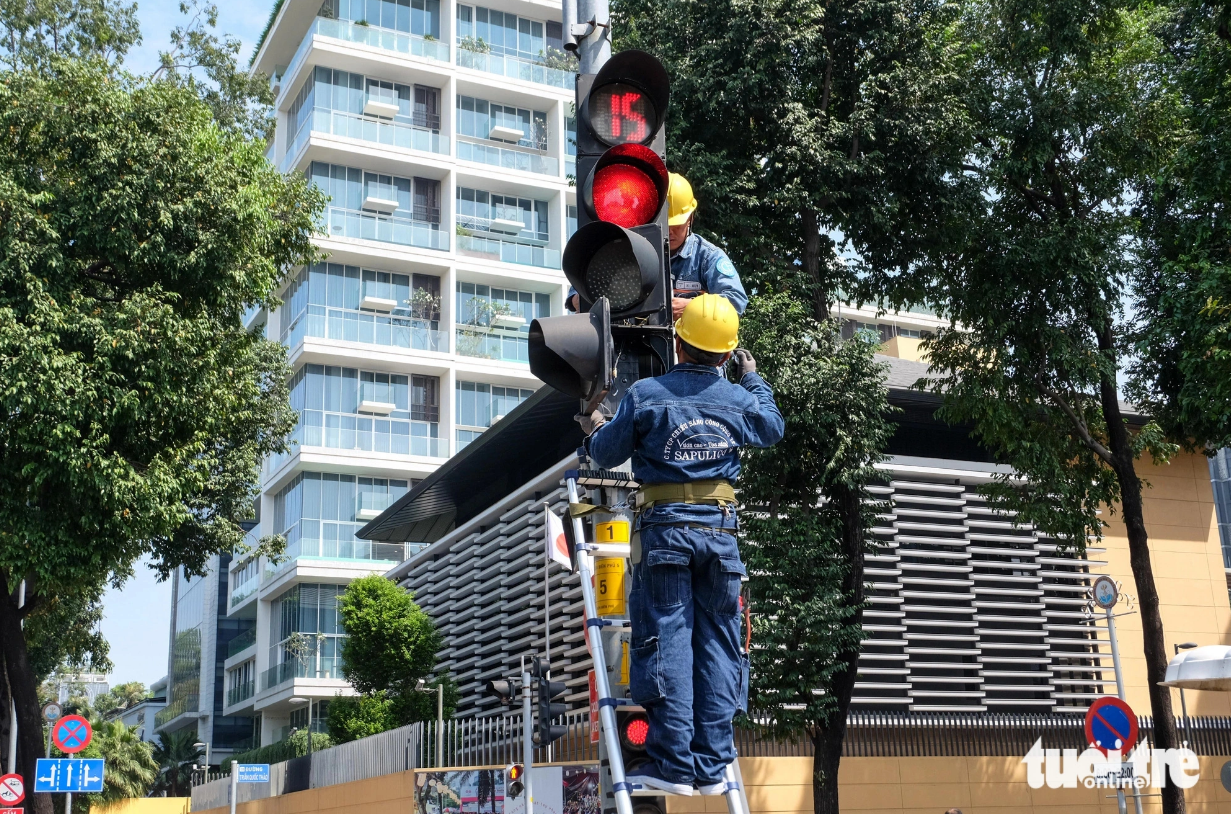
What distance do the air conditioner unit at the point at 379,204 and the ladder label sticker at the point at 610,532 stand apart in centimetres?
4376

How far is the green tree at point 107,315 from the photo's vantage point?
17.4 metres

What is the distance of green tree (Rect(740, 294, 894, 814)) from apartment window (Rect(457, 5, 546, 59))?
36.4 meters

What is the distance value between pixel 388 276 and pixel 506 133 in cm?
832

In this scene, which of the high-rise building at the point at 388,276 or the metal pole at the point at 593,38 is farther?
the high-rise building at the point at 388,276

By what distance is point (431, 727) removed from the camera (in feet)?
71.4

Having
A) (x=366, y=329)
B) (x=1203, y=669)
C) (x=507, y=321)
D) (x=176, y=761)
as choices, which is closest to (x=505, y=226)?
(x=507, y=321)

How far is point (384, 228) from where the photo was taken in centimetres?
4684

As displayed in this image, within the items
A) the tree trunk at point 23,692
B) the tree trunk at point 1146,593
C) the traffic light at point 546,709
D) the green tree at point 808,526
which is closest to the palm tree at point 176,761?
the tree trunk at point 23,692

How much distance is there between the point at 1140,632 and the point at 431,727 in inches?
538

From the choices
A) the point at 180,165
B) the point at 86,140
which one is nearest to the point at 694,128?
the point at 180,165

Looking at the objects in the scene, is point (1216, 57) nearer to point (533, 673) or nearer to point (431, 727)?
point (533, 673)

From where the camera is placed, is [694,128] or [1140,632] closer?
[694,128]

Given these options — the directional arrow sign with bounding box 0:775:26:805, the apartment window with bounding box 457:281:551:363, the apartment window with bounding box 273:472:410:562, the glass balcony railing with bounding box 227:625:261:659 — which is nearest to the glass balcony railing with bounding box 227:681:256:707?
the glass balcony railing with bounding box 227:625:261:659

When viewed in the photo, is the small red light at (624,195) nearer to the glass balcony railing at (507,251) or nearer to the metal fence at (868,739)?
the metal fence at (868,739)
